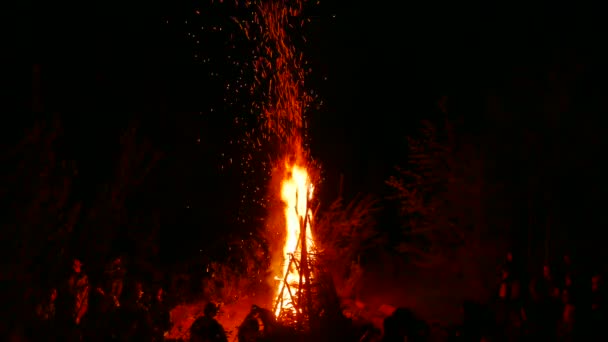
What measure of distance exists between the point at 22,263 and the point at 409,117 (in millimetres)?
12655

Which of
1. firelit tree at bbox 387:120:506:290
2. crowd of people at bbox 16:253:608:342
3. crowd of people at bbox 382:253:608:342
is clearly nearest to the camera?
crowd of people at bbox 16:253:608:342

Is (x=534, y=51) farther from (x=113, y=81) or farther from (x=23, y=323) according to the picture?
(x=23, y=323)

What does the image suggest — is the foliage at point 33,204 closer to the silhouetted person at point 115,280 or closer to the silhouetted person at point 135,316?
the silhouetted person at point 115,280

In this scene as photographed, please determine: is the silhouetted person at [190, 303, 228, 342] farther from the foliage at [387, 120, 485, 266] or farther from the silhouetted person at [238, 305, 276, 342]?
the foliage at [387, 120, 485, 266]

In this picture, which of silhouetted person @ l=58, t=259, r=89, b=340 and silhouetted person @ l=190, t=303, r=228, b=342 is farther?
silhouetted person @ l=190, t=303, r=228, b=342

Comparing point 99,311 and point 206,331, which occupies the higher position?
point 99,311

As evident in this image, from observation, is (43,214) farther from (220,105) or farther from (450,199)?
(450,199)

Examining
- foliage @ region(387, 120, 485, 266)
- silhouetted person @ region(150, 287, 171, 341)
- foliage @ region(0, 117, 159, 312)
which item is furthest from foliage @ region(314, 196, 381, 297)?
foliage @ region(0, 117, 159, 312)

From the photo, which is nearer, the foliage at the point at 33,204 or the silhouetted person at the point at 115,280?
the foliage at the point at 33,204

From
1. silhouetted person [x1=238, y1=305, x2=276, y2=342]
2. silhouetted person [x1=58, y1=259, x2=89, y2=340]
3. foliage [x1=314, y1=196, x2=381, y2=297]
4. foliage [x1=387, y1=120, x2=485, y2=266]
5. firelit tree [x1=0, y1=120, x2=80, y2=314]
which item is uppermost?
foliage [x1=387, y1=120, x2=485, y2=266]

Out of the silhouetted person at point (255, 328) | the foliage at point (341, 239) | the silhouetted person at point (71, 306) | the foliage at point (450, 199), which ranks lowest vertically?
the silhouetted person at point (255, 328)

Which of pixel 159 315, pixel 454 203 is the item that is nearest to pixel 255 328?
pixel 159 315

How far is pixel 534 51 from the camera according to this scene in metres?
9.45

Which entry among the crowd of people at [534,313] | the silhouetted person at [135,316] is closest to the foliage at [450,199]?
the crowd of people at [534,313]
